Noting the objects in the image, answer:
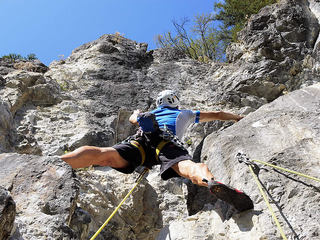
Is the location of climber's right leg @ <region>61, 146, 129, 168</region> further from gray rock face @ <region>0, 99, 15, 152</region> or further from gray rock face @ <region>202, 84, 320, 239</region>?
gray rock face @ <region>0, 99, 15, 152</region>

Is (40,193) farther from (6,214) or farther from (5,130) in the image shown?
(5,130)

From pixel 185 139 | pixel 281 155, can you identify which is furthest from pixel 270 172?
pixel 185 139

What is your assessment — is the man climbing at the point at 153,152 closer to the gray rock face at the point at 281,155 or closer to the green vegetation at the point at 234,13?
the gray rock face at the point at 281,155

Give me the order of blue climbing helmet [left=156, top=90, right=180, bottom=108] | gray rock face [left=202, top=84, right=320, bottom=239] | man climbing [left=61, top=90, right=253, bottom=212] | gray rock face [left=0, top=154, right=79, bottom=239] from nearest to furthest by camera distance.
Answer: gray rock face [left=0, top=154, right=79, bottom=239] < gray rock face [left=202, top=84, right=320, bottom=239] < man climbing [left=61, top=90, right=253, bottom=212] < blue climbing helmet [left=156, top=90, right=180, bottom=108]

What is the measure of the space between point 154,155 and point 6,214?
209 centimetres

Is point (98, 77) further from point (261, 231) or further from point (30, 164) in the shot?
point (261, 231)

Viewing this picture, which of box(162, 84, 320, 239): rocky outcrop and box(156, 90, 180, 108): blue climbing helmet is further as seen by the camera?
box(156, 90, 180, 108): blue climbing helmet

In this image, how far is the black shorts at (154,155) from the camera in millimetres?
3557

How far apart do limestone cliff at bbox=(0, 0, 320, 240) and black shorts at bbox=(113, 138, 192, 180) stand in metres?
0.44

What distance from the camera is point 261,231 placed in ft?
8.47

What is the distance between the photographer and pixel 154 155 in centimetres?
398

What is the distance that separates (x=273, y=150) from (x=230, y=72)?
4.07m

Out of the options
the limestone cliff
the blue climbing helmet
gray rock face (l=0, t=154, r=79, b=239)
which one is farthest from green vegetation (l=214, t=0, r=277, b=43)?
gray rock face (l=0, t=154, r=79, b=239)

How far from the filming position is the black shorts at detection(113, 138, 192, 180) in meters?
3.56
